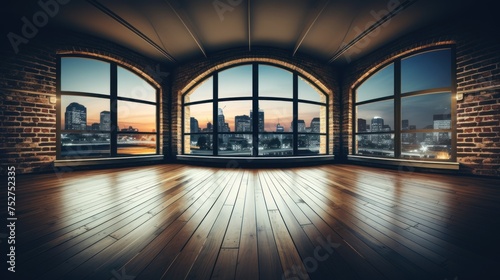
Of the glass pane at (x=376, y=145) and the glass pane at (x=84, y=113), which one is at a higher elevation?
the glass pane at (x=84, y=113)

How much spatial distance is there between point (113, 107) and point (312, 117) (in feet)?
19.4

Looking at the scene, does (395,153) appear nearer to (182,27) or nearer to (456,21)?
(456,21)

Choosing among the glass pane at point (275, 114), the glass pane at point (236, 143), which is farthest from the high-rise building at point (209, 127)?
the glass pane at point (275, 114)

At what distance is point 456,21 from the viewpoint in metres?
3.32

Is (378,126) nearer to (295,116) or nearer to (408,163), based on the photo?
(408,163)

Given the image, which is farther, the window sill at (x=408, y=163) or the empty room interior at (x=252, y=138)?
the window sill at (x=408, y=163)

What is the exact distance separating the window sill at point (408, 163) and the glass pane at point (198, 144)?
4.31 m

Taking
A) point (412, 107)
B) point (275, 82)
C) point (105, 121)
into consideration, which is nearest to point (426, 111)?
point (412, 107)

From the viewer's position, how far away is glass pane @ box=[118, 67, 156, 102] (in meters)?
4.56

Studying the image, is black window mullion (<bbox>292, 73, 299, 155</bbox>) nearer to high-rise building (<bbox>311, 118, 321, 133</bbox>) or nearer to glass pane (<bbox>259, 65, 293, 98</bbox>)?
glass pane (<bbox>259, 65, 293, 98</bbox>)

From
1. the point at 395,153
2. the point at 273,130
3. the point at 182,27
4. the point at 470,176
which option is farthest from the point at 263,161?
the point at 470,176

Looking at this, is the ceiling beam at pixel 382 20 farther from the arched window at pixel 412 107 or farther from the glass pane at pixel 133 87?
the glass pane at pixel 133 87

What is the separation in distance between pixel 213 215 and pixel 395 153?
192 inches

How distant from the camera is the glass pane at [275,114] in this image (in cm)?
483
